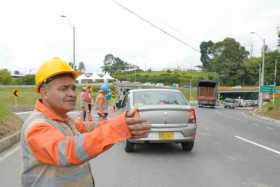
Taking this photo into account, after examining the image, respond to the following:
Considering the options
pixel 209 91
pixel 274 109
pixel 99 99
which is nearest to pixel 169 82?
pixel 209 91

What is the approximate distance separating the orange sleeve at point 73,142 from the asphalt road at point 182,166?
5.00 m

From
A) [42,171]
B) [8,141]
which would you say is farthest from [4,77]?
[42,171]

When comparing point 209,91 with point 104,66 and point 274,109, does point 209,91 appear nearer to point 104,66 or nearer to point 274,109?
point 274,109

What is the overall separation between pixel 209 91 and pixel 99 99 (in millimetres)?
41792

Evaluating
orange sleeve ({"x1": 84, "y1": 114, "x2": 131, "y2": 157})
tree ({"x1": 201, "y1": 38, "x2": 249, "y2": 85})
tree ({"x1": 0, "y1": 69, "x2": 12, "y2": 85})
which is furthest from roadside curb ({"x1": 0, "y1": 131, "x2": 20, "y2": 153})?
tree ({"x1": 201, "y1": 38, "x2": 249, "y2": 85})

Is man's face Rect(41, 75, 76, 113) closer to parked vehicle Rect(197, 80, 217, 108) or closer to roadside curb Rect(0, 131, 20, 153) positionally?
roadside curb Rect(0, 131, 20, 153)

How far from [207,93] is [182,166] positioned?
4791cm

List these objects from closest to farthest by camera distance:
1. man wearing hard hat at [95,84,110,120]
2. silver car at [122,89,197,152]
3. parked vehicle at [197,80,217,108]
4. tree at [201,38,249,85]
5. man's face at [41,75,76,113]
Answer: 1. man's face at [41,75,76,113]
2. silver car at [122,89,197,152]
3. man wearing hard hat at [95,84,110,120]
4. parked vehicle at [197,80,217,108]
5. tree at [201,38,249,85]

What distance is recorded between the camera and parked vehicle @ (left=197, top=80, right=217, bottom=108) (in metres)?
55.8

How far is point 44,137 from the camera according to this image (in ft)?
7.61

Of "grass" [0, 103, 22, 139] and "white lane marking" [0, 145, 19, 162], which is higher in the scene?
"grass" [0, 103, 22, 139]

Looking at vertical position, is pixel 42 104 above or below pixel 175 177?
above

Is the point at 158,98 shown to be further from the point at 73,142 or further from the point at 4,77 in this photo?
the point at 4,77

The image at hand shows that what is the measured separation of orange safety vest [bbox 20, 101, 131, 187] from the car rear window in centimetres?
781
